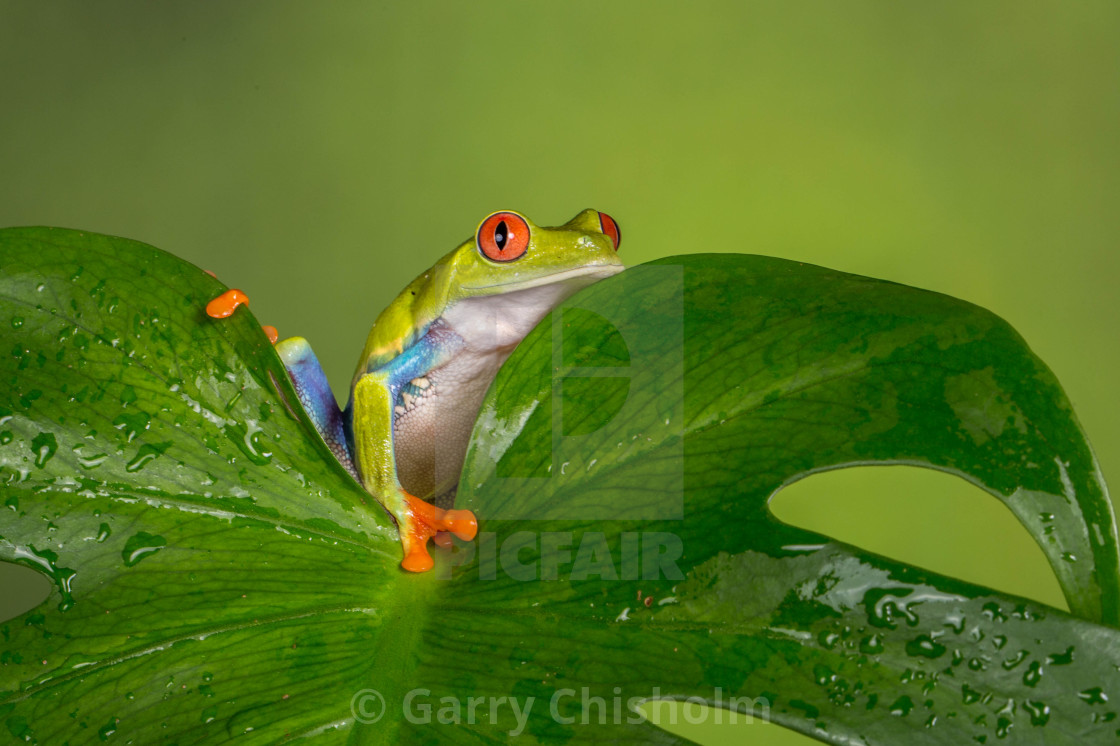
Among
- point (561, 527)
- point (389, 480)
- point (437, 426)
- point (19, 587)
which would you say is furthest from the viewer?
point (19, 587)

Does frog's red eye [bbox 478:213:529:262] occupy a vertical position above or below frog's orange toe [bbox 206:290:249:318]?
above

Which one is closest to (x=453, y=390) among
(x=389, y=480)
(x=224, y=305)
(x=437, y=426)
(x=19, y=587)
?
(x=437, y=426)

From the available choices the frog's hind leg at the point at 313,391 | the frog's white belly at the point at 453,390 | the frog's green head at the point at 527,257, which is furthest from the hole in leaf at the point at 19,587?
the frog's green head at the point at 527,257

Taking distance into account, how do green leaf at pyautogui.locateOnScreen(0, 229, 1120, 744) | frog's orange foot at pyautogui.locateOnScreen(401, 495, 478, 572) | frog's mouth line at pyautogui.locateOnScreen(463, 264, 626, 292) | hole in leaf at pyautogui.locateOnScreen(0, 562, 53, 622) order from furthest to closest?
1. hole in leaf at pyautogui.locateOnScreen(0, 562, 53, 622)
2. frog's mouth line at pyautogui.locateOnScreen(463, 264, 626, 292)
3. frog's orange foot at pyautogui.locateOnScreen(401, 495, 478, 572)
4. green leaf at pyautogui.locateOnScreen(0, 229, 1120, 744)

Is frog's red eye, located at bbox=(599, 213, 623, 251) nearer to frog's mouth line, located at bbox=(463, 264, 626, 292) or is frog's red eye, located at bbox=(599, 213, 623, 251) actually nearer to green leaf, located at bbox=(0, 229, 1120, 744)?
frog's mouth line, located at bbox=(463, 264, 626, 292)

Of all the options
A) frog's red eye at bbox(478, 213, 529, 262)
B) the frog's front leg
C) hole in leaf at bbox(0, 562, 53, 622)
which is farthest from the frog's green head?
hole in leaf at bbox(0, 562, 53, 622)

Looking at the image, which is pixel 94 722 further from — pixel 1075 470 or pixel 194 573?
pixel 1075 470

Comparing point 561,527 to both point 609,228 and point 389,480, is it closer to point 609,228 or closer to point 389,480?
point 389,480

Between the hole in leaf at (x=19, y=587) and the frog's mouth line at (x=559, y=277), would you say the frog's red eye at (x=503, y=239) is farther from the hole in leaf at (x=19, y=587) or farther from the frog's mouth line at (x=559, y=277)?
the hole in leaf at (x=19, y=587)
